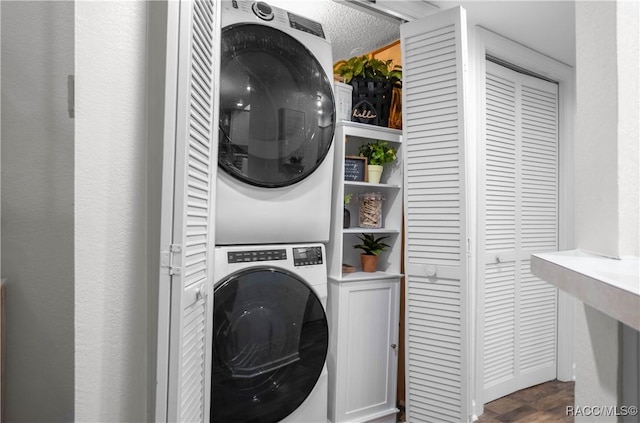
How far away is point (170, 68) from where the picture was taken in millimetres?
934

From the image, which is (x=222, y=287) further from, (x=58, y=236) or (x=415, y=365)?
Answer: (x=415, y=365)

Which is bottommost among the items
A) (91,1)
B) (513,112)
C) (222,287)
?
(222,287)

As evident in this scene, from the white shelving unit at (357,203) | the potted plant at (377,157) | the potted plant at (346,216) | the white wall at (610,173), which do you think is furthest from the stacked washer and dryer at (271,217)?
the white wall at (610,173)

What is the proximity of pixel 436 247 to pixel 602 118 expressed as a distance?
4.73ft

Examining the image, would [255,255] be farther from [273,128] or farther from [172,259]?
[172,259]

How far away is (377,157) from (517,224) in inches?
55.6

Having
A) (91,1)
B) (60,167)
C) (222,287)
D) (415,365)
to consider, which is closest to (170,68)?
(91,1)

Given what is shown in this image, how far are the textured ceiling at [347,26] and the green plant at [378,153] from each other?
80cm

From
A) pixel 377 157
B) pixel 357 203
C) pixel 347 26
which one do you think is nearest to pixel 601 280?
pixel 377 157

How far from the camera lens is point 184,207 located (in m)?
0.97

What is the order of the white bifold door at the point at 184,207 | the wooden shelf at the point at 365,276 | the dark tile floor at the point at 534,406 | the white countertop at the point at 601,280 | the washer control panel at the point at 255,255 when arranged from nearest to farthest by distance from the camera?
the white countertop at the point at 601,280, the white bifold door at the point at 184,207, the washer control panel at the point at 255,255, the wooden shelf at the point at 365,276, the dark tile floor at the point at 534,406

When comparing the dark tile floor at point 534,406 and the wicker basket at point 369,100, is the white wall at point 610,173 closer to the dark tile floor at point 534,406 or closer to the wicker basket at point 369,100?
the wicker basket at point 369,100

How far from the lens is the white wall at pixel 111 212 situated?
0.96m

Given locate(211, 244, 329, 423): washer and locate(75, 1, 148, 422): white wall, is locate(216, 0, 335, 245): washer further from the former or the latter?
locate(75, 1, 148, 422): white wall
